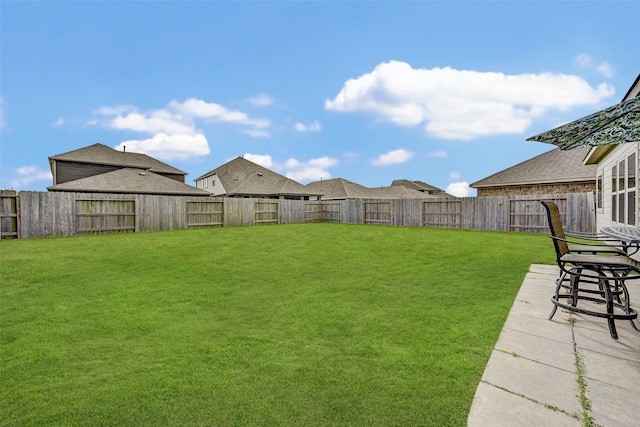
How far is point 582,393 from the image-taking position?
194 cm

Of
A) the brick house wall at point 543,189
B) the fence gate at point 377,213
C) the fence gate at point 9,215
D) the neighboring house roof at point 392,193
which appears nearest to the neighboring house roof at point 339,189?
the neighboring house roof at point 392,193

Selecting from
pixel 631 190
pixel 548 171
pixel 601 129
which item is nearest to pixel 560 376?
pixel 601 129

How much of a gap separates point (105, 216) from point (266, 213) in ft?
26.8

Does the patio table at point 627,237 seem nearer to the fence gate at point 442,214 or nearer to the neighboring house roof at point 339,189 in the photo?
the fence gate at point 442,214

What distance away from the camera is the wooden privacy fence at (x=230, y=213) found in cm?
1117

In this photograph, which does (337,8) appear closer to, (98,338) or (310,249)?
(310,249)

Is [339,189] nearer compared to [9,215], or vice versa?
[9,215]

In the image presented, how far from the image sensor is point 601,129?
3.22 meters

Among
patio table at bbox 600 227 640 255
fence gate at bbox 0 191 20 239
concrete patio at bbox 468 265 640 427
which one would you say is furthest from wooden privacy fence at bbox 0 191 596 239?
concrete patio at bbox 468 265 640 427

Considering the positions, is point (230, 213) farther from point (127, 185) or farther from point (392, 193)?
point (392, 193)

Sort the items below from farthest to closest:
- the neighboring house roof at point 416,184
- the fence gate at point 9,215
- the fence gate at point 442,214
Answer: the neighboring house roof at point 416,184 < the fence gate at point 442,214 < the fence gate at point 9,215

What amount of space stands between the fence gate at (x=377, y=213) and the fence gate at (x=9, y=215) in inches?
652

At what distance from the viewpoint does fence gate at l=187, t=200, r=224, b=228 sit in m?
15.3

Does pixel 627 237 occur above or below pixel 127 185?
below
